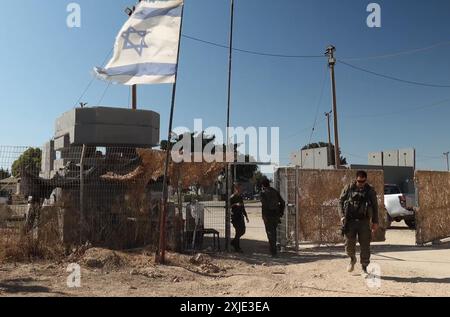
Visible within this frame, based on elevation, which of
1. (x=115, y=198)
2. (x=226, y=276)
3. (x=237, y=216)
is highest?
(x=115, y=198)

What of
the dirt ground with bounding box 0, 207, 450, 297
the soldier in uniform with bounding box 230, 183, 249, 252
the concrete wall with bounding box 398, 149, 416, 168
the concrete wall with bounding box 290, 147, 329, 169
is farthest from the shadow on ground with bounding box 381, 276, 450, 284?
the concrete wall with bounding box 398, 149, 416, 168

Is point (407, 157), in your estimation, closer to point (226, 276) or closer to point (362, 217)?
point (362, 217)

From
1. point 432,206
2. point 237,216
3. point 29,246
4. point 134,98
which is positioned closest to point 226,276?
point 237,216

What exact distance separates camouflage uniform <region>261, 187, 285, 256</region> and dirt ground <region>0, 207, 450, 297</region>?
1.42 feet

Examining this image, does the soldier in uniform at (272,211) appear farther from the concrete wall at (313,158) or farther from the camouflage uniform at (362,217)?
the concrete wall at (313,158)

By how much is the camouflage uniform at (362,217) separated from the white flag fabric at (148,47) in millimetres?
3997

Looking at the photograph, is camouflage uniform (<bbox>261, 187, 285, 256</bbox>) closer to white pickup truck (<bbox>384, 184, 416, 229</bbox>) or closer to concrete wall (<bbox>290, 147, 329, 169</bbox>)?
white pickup truck (<bbox>384, 184, 416, 229</bbox>)

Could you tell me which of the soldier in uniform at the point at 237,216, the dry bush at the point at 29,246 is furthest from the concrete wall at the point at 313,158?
the dry bush at the point at 29,246

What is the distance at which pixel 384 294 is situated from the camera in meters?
7.19

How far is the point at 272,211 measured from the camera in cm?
1131

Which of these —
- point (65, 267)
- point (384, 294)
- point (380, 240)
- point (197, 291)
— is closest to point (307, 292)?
point (384, 294)

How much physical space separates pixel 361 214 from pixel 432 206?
7.25 metres

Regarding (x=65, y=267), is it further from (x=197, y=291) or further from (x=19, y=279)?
(x=197, y=291)
